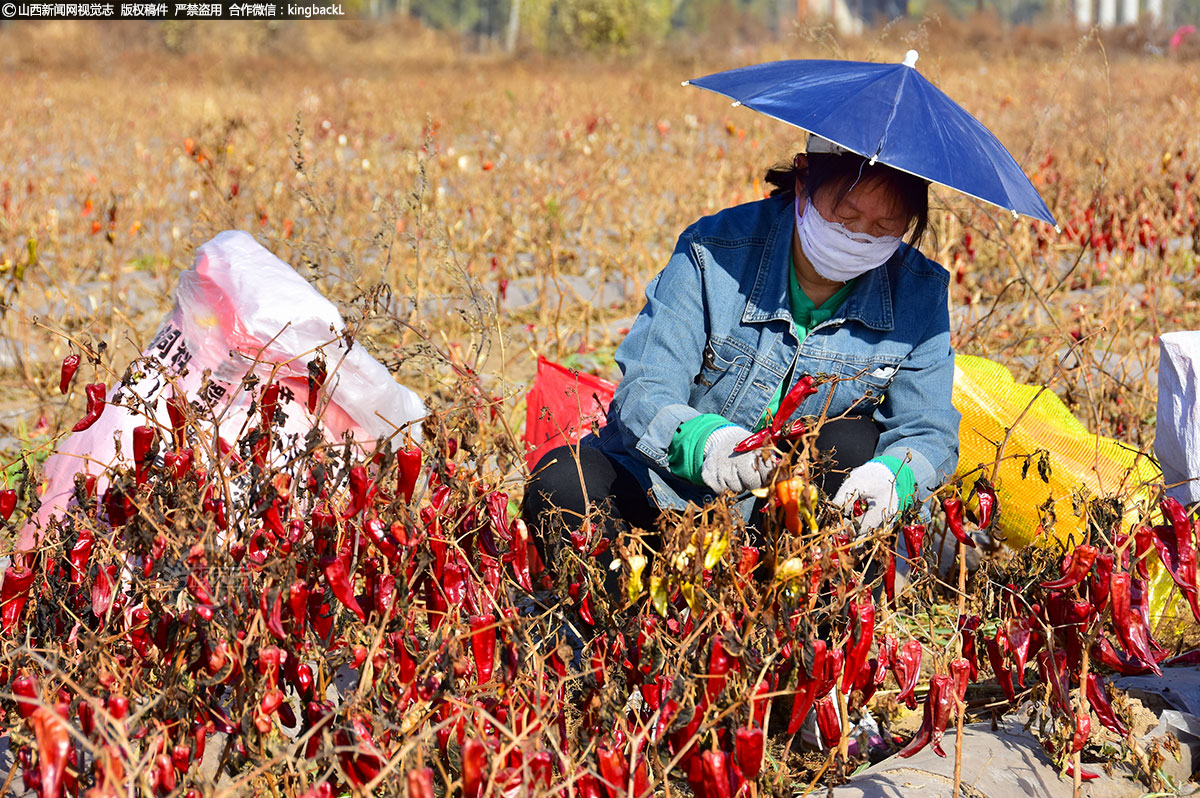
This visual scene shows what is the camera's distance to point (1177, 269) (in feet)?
17.7

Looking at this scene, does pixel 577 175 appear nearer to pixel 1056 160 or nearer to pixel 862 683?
pixel 1056 160

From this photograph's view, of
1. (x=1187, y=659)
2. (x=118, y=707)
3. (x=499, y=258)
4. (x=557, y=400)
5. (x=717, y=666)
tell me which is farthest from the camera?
(x=499, y=258)

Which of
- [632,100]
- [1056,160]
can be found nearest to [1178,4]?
[632,100]

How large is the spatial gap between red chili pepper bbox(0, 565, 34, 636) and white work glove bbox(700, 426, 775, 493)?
1140mm

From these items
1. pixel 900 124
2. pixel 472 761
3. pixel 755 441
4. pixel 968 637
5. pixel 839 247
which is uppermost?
pixel 900 124

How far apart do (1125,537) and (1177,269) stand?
427cm

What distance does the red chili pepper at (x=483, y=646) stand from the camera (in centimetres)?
165

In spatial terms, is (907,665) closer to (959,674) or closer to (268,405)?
(959,674)

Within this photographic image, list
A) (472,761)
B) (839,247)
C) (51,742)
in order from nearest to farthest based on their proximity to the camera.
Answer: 1. (51,742)
2. (472,761)
3. (839,247)

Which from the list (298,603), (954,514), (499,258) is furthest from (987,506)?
(499,258)

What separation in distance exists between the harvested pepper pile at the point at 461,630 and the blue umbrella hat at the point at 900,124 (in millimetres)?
588

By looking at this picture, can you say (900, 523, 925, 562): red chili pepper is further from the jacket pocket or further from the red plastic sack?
the red plastic sack

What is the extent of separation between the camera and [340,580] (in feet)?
5.15

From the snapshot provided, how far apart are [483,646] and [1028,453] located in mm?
1537
